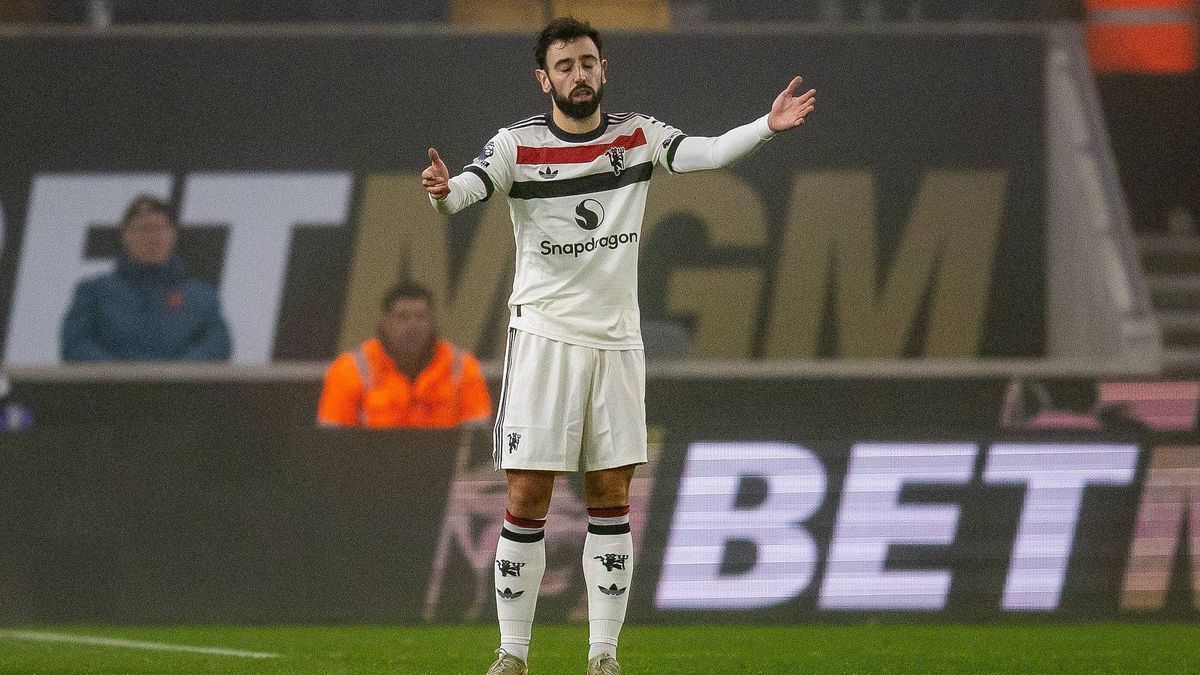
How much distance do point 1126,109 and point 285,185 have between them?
6.56 metres

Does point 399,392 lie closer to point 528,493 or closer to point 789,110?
point 528,493

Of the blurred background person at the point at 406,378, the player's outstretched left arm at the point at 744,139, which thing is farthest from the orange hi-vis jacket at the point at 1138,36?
the player's outstretched left arm at the point at 744,139

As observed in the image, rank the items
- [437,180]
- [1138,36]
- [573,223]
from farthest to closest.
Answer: [1138,36] → [573,223] → [437,180]

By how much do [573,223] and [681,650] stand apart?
2258mm

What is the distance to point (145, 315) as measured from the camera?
1101 centimetres

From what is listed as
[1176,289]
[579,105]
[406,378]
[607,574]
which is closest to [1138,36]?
[1176,289]

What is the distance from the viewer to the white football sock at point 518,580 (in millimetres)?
5379

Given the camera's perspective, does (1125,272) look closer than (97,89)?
Yes

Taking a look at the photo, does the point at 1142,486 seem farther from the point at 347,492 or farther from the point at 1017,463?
the point at 347,492

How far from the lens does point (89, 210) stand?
1294cm

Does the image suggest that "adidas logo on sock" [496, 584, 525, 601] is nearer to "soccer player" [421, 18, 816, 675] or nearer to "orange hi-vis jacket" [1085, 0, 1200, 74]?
"soccer player" [421, 18, 816, 675]

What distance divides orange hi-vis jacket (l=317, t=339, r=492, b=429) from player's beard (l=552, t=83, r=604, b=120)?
155 inches

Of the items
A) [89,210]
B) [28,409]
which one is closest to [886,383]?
[28,409]

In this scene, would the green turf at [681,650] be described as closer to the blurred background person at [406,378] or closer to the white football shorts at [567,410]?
the white football shorts at [567,410]
